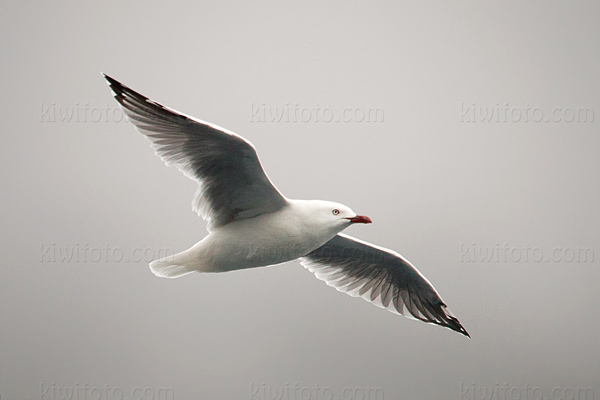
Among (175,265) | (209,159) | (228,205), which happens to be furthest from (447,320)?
(209,159)

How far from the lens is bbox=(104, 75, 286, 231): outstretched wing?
13.9 ft

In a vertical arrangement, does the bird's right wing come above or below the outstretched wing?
below

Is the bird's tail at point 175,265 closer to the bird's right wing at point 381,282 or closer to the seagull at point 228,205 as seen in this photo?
the seagull at point 228,205

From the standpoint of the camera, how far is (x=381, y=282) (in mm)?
5996

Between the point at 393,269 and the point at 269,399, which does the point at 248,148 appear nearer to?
the point at 393,269

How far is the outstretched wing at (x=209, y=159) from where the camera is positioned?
425cm

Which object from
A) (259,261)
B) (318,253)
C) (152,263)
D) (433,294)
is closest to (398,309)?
(433,294)

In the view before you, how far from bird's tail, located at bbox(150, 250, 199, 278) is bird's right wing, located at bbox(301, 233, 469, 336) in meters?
1.46

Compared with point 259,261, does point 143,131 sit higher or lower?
higher

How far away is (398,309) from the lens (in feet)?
19.8

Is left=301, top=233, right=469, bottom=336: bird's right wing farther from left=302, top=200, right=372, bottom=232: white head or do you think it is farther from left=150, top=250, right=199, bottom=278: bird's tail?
left=150, top=250, right=199, bottom=278: bird's tail

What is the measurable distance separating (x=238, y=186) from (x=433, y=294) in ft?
7.54

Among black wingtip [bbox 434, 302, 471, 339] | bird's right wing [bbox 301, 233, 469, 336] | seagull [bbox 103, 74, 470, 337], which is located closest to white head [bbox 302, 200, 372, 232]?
seagull [bbox 103, 74, 470, 337]

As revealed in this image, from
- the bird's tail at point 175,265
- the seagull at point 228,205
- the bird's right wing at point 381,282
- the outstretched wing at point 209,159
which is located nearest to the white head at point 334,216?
the seagull at point 228,205
